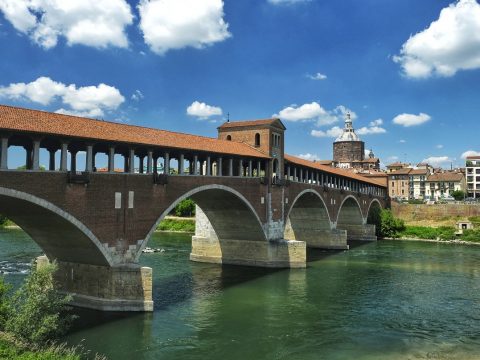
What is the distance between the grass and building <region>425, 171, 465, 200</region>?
63.4 m

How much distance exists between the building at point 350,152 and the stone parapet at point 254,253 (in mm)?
105738

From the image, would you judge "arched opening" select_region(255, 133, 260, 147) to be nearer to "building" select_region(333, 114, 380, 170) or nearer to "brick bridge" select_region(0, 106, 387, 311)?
"brick bridge" select_region(0, 106, 387, 311)

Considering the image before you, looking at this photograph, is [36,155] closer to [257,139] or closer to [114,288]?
[114,288]

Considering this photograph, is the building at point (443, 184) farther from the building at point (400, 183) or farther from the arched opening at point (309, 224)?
the arched opening at point (309, 224)

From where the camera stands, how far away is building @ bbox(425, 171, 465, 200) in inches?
4493

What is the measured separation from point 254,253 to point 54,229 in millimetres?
21886

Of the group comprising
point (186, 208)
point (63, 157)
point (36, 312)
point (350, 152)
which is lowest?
point (36, 312)

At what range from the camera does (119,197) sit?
2547cm

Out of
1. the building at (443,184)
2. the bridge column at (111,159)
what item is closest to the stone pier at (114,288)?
the bridge column at (111,159)

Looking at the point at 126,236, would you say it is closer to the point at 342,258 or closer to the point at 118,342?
the point at 118,342

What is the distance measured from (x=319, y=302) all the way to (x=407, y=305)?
17.6 ft

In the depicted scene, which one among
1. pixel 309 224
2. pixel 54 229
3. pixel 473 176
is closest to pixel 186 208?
pixel 309 224

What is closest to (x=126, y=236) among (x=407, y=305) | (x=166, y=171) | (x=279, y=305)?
(x=166, y=171)

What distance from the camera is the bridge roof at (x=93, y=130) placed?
70.1ft
